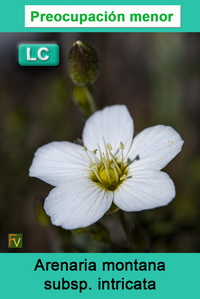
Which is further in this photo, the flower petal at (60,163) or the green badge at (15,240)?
the green badge at (15,240)

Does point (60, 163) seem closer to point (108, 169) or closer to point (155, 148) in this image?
point (108, 169)

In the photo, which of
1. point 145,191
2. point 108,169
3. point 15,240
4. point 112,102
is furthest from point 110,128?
point 112,102

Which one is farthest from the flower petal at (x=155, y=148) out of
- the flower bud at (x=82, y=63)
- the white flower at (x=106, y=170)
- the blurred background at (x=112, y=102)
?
the blurred background at (x=112, y=102)

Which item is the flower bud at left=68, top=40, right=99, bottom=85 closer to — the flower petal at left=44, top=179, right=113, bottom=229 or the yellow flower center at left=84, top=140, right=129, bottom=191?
the yellow flower center at left=84, top=140, right=129, bottom=191

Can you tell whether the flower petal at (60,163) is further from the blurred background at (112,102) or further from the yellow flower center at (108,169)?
the blurred background at (112,102)

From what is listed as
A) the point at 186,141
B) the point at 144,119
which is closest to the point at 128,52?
the point at 144,119

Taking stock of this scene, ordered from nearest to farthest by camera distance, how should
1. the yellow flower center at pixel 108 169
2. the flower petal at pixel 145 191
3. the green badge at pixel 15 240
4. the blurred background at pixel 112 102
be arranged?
the flower petal at pixel 145 191 < the yellow flower center at pixel 108 169 < the green badge at pixel 15 240 < the blurred background at pixel 112 102
